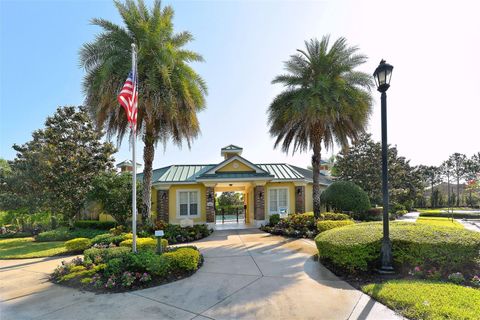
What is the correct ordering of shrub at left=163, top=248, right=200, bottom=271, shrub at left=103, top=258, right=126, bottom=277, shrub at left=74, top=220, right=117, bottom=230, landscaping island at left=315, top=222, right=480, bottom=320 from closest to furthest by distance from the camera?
1. landscaping island at left=315, top=222, right=480, bottom=320
2. shrub at left=103, top=258, right=126, bottom=277
3. shrub at left=163, top=248, right=200, bottom=271
4. shrub at left=74, top=220, right=117, bottom=230

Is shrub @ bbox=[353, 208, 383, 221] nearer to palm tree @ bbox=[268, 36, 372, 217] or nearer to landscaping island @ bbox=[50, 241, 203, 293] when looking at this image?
palm tree @ bbox=[268, 36, 372, 217]

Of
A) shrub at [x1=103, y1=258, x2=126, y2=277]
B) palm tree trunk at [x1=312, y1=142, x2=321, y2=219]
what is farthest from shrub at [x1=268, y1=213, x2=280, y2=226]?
shrub at [x1=103, y1=258, x2=126, y2=277]

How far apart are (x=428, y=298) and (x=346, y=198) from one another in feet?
45.9

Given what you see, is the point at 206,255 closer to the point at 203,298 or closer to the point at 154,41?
the point at 203,298

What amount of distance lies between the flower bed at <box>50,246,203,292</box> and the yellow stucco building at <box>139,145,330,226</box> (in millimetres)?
9420

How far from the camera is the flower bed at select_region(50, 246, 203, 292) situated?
6008mm

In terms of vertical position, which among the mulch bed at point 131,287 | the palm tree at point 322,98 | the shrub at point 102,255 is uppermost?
the palm tree at point 322,98

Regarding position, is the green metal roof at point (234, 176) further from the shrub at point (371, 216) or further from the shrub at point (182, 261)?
the shrub at point (182, 261)

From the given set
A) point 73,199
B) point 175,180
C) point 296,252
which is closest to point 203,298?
point 296,252

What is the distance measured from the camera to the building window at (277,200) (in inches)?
710

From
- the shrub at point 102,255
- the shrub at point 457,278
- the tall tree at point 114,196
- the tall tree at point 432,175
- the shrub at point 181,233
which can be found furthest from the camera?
the tall tree at point 432,175

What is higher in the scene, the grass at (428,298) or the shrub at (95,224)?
the grass at (428,298)

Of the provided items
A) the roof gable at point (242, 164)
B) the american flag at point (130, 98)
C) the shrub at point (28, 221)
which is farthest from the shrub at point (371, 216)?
the shrub at point (28, 221)

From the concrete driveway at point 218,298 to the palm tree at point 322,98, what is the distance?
26.7 ft
